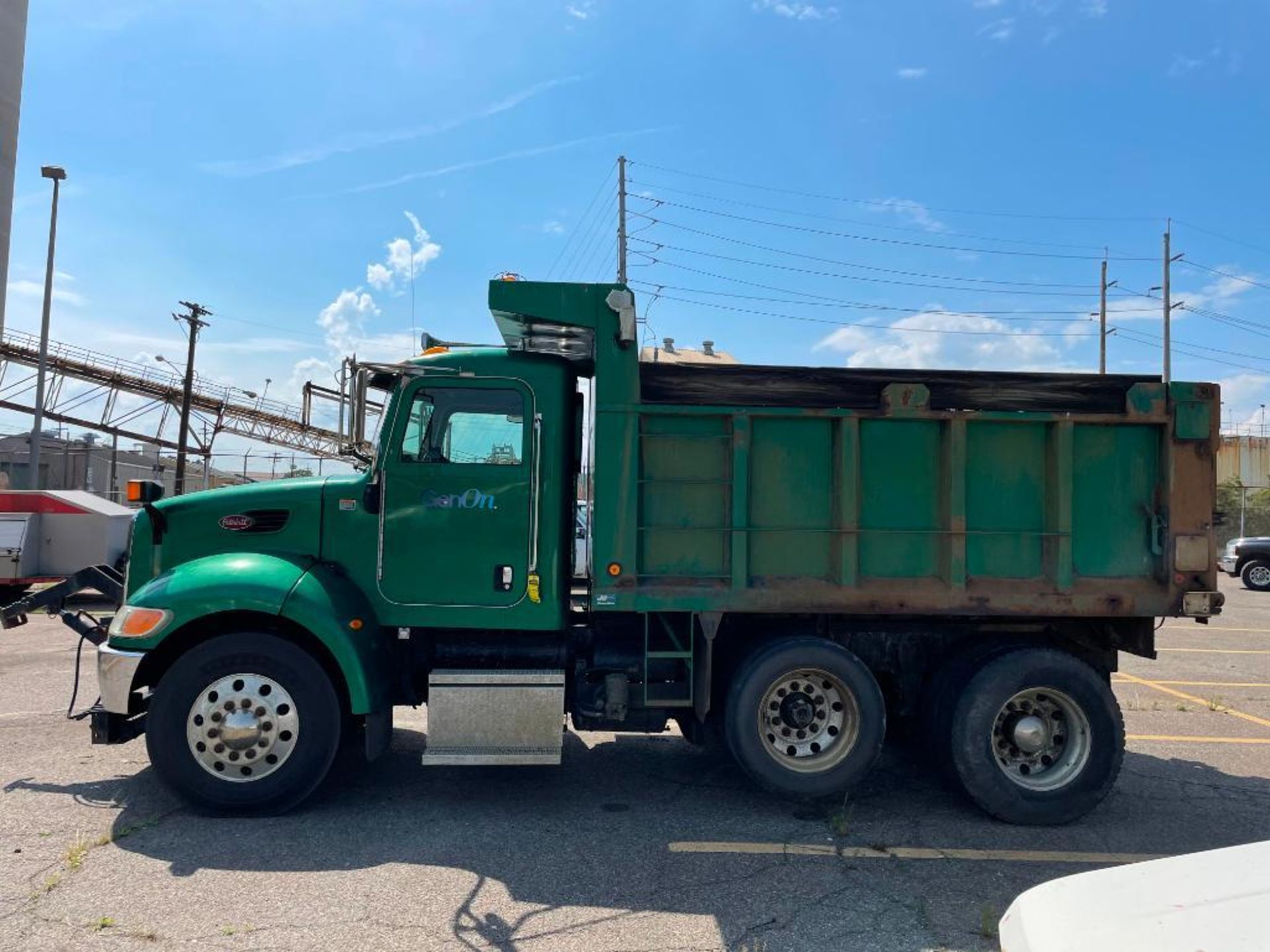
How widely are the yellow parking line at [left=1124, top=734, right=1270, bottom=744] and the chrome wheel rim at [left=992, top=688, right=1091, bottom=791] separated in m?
2.33

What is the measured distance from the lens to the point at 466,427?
5.07 meters

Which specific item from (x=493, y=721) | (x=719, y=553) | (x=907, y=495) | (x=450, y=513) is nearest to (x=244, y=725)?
(x=493, y=721)

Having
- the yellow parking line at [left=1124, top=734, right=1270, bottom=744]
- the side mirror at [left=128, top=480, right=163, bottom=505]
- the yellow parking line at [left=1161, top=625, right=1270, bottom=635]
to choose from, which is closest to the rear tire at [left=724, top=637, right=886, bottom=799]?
the yellow parking line at [left=1124, top=734, right=1270, bottom=744]

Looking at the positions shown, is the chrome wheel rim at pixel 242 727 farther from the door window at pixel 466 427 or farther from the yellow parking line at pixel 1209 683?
the yellow parking line at pixel 1209 683

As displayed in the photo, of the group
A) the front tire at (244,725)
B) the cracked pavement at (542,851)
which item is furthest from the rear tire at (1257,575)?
the front tire at (244,725)

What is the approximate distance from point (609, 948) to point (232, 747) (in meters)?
2.54

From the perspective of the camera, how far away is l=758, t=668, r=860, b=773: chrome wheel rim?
491cm

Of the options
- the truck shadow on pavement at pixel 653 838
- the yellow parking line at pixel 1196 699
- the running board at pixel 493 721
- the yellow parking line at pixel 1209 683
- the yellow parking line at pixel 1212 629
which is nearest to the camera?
the truck shadow on pavement at pixel 653 838

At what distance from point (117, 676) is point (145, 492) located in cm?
116

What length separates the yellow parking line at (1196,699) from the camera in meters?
7.66

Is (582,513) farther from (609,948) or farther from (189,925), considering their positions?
(189,925)

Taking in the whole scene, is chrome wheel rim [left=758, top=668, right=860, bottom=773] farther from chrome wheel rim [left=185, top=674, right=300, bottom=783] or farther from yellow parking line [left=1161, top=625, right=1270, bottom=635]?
yellow parking line [left=1161, top=625, right=1270, bottom=635]

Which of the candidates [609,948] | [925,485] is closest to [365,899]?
[609,948]

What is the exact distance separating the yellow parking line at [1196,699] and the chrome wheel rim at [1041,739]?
3.85 meters
